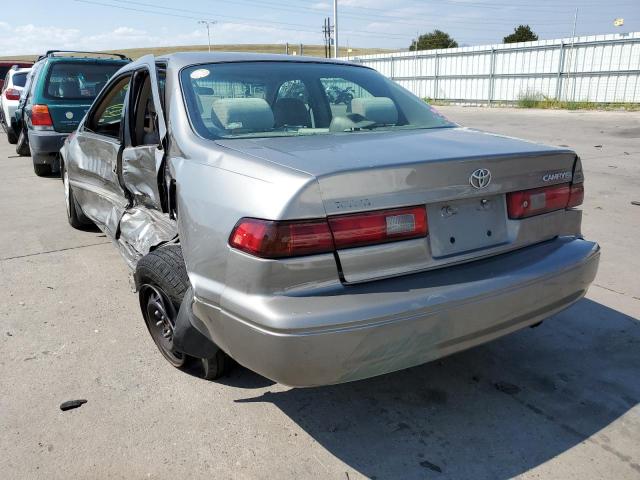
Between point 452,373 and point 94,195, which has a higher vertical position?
point 94,195

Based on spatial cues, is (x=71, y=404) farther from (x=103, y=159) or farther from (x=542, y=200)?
(x=542, y=200)

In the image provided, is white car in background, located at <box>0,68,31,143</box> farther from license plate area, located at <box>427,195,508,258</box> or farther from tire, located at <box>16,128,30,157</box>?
license plate area, located at <box>427,195,508,258</box>

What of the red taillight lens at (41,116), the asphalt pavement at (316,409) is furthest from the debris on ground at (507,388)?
the red taillight lens at (41,116)

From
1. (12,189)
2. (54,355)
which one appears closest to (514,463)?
(54,355)

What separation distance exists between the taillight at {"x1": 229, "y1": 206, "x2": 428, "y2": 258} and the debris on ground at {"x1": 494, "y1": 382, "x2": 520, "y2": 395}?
1.21 m

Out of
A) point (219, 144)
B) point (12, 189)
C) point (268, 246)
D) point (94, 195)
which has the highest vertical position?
point (219, 144)

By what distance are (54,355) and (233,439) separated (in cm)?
142

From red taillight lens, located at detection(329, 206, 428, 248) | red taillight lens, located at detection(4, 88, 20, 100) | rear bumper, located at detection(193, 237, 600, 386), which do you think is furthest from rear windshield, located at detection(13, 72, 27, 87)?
red taillight lens, located at detection(329, 206, 428, 248)

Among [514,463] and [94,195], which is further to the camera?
[94,195]

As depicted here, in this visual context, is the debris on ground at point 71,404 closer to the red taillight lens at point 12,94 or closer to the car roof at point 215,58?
the car roof at point 215,58

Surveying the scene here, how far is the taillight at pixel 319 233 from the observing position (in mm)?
1992

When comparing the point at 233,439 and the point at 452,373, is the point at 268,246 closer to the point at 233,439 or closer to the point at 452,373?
the point at 233,439

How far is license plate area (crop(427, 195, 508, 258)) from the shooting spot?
7.25 feet

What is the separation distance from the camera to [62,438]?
2.48m
